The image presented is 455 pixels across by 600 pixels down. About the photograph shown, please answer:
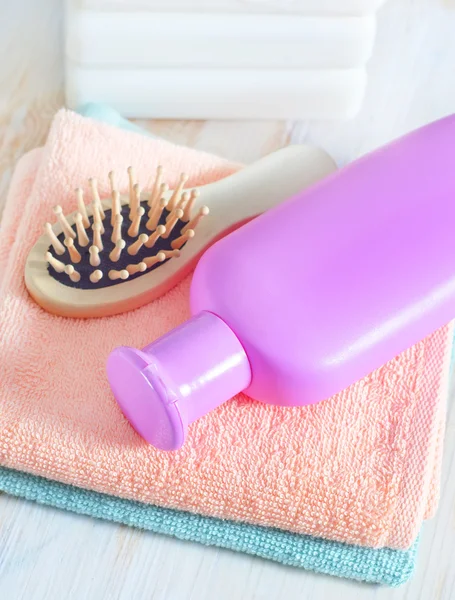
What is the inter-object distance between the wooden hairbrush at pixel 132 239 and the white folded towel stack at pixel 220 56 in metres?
0.11

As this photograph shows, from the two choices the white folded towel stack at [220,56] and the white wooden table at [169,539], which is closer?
the white wooden table at [169,539]

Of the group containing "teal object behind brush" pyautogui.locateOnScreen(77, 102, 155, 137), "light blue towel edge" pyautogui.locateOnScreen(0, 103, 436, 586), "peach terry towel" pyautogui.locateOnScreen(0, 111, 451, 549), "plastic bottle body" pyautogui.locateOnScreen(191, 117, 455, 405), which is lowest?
"light blue towel edge" pyautogui.locateOnScreen(0, 103, 436, 586)

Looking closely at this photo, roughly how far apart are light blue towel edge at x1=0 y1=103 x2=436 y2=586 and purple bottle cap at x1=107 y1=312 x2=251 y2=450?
5cm

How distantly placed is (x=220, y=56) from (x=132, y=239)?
0.18m

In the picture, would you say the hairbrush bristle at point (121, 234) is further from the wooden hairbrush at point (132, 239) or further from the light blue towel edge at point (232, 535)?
the light blue towel edge at point (232, 535)

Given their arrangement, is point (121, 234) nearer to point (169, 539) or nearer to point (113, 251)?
point (113, 251)

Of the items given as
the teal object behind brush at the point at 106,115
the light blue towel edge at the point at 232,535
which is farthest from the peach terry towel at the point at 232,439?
the teal object behind brush at the point at 106,115

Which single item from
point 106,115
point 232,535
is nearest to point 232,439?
point 232,535

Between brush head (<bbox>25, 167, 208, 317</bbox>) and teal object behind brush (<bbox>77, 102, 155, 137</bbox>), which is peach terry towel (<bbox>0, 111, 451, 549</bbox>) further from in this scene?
teal object behind brush (<bbox>77, 102, 155, 137</bbox>)

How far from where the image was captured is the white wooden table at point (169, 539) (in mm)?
498

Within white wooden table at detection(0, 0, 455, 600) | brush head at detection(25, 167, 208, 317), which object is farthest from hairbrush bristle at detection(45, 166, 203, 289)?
white wooden table at detection(0, 0, 455, 600)

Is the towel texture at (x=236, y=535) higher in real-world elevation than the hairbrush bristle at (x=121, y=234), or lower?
lower

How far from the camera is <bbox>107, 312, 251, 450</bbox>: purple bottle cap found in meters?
0.46

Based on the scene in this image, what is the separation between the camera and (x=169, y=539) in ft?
1.68
